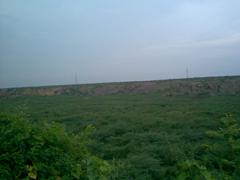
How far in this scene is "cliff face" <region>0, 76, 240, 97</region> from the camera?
3760cm

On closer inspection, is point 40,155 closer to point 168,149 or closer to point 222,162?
point 222,162

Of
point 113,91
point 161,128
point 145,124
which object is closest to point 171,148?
point 161,128

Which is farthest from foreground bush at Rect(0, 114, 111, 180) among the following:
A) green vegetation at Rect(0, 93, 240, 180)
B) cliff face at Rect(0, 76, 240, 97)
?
cliff face at Rect(0, 76, 240, 97)

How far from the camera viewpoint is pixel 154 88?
1726 inches

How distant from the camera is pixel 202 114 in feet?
45.8

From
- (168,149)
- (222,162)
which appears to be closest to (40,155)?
(222,162)

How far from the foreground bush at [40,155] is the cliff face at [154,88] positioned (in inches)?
1281

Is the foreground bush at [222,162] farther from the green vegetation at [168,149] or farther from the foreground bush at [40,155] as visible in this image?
the foreground bush at [40,155]

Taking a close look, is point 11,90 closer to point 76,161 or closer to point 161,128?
point 161,128

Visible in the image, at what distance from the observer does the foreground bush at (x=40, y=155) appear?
8.52ft

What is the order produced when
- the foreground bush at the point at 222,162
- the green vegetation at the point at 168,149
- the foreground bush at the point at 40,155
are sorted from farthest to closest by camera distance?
the green vegetation at the point at 168,149, the foreground bush at the point at 222,162, the foreground bush at the point at 40,155

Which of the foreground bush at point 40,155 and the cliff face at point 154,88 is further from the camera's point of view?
the cliff face at point 154,88

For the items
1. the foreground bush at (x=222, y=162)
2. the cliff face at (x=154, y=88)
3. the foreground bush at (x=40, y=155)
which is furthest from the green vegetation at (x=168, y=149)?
the cliff face at (x=154, y=88)

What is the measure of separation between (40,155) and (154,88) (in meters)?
41.6
